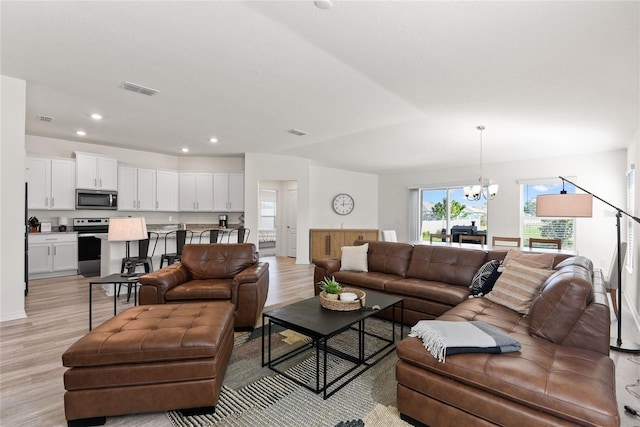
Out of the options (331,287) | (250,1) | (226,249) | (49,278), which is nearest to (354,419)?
(331,287)

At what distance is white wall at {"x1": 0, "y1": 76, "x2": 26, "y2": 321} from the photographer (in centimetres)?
321

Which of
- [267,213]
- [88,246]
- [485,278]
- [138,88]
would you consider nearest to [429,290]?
[485,278]

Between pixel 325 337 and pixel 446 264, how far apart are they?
2.24 metres

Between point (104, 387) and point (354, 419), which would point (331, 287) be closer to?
point (354, 419)

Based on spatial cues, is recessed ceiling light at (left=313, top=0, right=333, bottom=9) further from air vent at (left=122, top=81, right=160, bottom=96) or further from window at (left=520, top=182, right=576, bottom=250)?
window at (left=520, top=182, right=576, bottom=250)

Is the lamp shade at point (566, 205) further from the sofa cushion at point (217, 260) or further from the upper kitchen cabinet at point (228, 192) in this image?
the upper kitchen cabinet at point (228, 192)

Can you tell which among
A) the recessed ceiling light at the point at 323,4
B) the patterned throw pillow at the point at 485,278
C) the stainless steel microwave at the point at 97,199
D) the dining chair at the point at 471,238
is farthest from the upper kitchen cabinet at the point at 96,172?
the dining chair at the point at 471,238

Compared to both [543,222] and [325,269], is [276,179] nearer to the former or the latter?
[325,269]

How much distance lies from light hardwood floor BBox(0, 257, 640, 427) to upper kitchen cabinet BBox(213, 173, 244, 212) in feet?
10.0

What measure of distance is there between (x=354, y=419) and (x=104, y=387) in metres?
1.46

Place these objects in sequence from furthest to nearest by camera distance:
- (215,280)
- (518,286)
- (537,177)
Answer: (537,177), (215,280), (518,286)

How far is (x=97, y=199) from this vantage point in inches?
233

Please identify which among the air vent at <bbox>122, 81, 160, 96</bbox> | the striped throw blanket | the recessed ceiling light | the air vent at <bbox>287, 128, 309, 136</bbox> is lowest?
the striped throw blanket

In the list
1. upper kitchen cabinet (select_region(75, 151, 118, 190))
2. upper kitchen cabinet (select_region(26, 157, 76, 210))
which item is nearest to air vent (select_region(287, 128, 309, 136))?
upper kitchen cabinet (select_region(75, 151, 118, 190))
